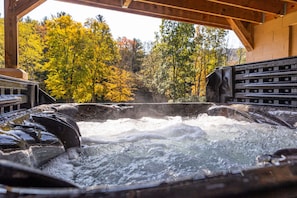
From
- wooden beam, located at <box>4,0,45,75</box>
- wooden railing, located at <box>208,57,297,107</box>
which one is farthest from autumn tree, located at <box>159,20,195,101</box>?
wooden beam, located at <box>4,0,45,75</box>

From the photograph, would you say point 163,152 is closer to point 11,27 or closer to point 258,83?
point 258,83

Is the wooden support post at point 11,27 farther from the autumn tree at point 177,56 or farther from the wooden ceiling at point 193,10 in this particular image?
the autumn tree at point 177,56

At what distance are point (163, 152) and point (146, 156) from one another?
13 centimetres

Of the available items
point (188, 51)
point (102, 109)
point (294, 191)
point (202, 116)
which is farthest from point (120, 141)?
point (188, 51)

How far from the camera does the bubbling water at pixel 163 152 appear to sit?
3.08 feet

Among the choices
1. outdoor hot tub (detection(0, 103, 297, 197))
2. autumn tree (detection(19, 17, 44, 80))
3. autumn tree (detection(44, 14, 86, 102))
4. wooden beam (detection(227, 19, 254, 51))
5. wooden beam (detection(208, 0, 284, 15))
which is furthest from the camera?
autumn tree (detection(44, 14, 86, 102))

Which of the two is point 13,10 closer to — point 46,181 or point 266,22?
→ point 46,181

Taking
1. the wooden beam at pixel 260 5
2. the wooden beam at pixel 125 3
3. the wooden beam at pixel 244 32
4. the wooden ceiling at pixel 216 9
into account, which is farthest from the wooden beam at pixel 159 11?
the wooden beam at pixel 260 5

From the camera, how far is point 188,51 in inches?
354

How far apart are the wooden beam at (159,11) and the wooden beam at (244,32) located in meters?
0.29

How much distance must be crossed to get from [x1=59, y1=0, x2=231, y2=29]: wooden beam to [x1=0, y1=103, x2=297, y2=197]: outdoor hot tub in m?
1.72

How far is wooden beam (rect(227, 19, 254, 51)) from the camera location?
4.10m

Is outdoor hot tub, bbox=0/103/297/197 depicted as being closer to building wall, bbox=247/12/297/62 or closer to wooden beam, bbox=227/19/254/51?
Answer: building wall, bbox=247/12/297/62

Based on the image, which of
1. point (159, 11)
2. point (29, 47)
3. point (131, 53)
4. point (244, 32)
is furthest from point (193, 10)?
point (131, 53)
